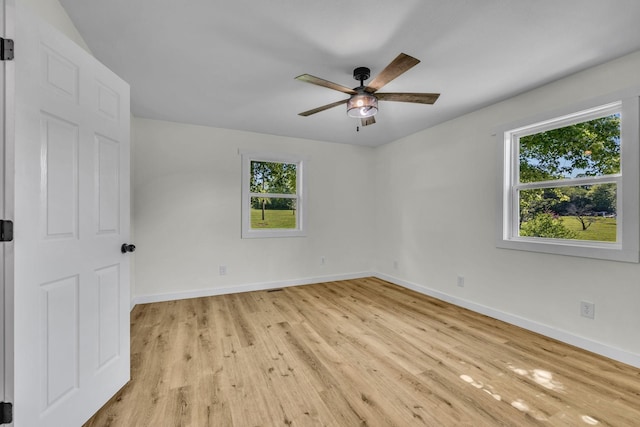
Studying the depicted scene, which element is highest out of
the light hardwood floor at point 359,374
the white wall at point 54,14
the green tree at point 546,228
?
the white wall at point 54,14

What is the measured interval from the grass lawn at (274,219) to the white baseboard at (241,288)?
0.90m

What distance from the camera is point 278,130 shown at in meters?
4.02

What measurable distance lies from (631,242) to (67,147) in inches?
153

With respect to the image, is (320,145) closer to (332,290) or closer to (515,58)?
(332,290)

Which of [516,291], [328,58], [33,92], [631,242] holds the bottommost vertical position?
[516,291]

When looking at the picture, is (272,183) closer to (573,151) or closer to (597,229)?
(573,151)

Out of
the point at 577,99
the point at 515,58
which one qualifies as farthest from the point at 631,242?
the point at 515,58

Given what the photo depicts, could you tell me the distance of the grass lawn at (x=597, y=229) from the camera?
2304 mm

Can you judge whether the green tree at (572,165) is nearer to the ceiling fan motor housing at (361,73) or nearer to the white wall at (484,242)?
the white wall at (484,242)

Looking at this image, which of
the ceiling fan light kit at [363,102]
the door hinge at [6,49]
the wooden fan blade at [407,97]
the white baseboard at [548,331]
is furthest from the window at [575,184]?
the door hinge at [6,49]

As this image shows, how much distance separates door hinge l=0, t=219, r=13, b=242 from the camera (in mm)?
1078

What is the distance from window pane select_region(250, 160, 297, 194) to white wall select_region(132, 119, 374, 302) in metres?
0.26

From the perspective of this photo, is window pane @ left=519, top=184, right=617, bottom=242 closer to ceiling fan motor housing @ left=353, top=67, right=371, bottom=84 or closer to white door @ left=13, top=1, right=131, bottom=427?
ceiling fan motor housing @ left=353, top=67, right=371, bottom=84

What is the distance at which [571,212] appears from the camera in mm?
2590
